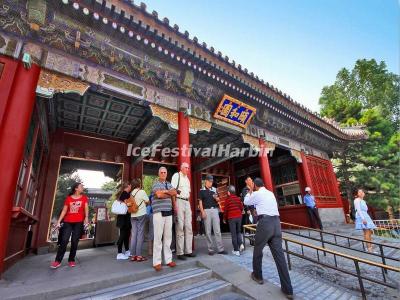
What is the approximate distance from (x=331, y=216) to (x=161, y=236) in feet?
31.2

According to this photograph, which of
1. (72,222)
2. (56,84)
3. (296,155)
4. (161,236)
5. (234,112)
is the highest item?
(234,112)

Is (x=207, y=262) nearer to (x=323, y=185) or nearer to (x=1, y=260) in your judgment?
(x=1, y=260)

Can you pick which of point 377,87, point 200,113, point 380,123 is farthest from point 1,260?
point 377,87

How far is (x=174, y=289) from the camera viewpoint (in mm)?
3023

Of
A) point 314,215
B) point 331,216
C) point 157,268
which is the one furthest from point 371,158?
point 157,268

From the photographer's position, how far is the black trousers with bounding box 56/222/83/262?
3850mm

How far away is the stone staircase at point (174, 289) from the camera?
2.67 meters

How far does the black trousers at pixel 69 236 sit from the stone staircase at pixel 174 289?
1.49 m

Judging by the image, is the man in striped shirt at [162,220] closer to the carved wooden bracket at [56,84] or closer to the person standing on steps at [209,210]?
the person standing on steps at [209,210]

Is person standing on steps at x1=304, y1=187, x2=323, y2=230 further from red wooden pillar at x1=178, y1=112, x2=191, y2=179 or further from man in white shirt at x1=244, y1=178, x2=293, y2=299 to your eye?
man in white shirt at x1=244, y1=178, x2=293, y2=299

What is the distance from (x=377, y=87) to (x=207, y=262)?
28.0 metres

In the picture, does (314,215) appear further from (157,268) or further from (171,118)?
(157,268)

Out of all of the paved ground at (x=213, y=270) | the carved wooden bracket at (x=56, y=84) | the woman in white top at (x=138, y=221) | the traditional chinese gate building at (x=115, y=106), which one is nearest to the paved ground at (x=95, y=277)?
the paved ground at (x=213, y=270)

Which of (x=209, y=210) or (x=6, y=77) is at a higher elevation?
(x=6, y=77)
